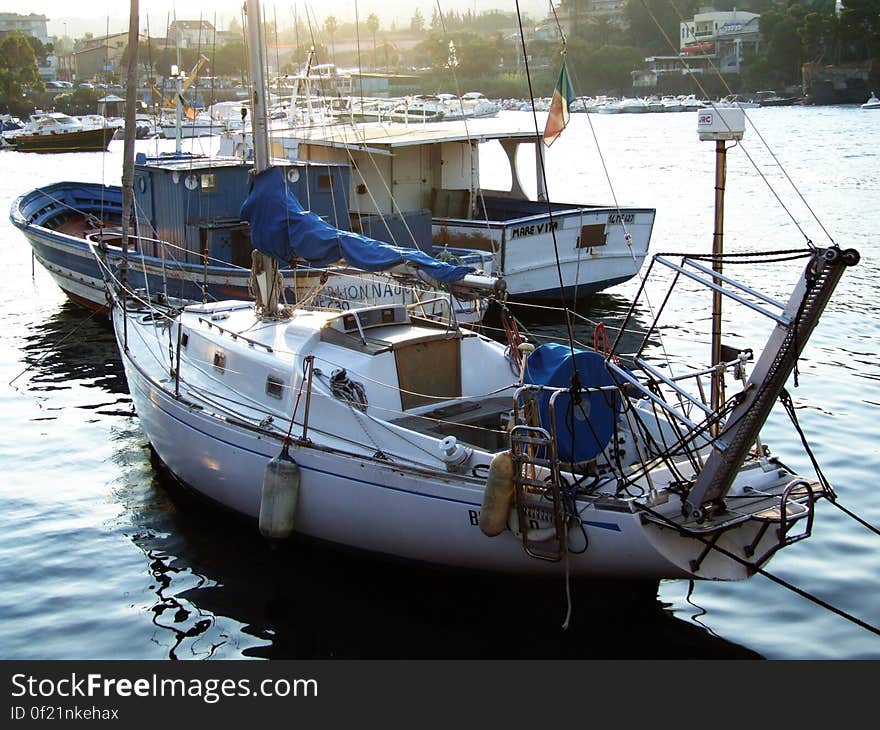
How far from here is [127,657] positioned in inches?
427

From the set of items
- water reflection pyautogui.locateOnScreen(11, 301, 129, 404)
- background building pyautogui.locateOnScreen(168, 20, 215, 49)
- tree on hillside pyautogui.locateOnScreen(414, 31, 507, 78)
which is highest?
tree on hillside pyautogui.locateOnScreen(414, 31, 507, 78)

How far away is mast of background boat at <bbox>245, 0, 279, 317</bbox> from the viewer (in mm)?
14008

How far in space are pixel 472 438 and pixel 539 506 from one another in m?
2.15

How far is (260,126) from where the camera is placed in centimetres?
1437

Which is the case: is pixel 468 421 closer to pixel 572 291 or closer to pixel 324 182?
pixel 324 182

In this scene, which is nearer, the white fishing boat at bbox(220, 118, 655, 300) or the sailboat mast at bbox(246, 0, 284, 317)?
the sailboat mast at bbox(246, 0, 284, 317)

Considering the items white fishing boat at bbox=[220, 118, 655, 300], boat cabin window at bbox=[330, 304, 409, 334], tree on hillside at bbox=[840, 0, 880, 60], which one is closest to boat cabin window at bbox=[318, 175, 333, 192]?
white fishing boat at bbox=[220, 118, 655, 300]

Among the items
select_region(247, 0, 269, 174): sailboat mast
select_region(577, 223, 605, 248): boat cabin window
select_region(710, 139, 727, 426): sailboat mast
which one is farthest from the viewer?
select_region(577, 223, 605, 248): boat cabin window

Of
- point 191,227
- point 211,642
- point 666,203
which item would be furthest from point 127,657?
point 666,203

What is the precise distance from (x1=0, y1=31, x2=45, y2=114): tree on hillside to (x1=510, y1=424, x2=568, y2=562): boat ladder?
110827mm

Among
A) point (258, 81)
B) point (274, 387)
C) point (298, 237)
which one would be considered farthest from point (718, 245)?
point (258, 81)

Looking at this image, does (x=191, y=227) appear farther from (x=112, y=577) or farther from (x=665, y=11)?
(x=665, y=11)

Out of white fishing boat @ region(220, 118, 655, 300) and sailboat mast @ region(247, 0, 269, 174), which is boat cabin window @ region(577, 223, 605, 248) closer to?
white fishing boat @ region(220, 118, 655, 300)
